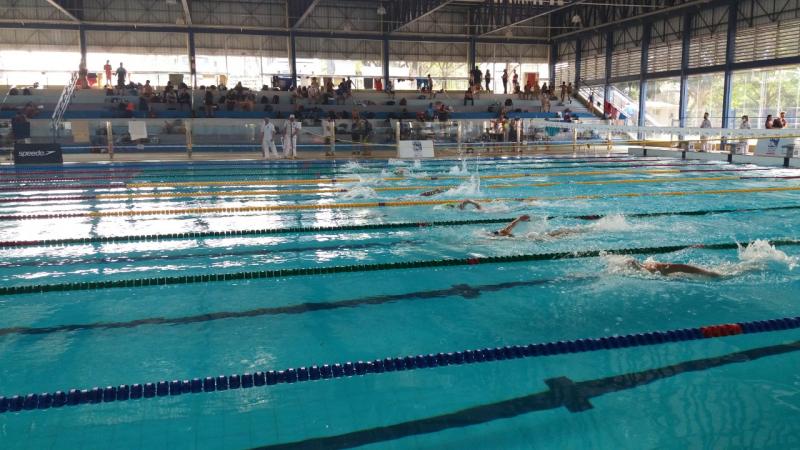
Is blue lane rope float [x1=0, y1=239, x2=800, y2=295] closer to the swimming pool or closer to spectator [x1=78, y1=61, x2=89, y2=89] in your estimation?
the swimming pool

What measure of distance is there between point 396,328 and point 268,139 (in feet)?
47.4

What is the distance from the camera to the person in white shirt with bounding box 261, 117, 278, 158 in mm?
17141

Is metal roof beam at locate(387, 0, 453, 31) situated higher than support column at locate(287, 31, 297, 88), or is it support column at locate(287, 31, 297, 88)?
metal roof beam at locate(387, 0, 453, 31)

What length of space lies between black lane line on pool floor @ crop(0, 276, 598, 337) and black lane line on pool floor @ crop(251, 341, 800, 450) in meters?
1.39

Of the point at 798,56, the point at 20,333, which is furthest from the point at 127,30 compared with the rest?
the point at 20,333

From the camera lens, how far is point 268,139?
17172mm

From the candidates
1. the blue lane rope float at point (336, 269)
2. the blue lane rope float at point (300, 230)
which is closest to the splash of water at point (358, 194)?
the blue lane rope float at point (300, 230)

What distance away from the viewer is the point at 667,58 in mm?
26000

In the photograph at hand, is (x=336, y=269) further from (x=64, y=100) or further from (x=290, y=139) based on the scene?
(x=64, y=100)

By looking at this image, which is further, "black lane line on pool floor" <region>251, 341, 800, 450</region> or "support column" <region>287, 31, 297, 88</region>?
"support column" <region>287, 31, 297, 88</region>

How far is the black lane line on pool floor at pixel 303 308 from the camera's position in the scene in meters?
3.50

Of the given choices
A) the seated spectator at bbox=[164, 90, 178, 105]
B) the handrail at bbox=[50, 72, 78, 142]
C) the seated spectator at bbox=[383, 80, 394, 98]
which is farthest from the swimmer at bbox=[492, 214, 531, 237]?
the seated spectator at bbox=[383, 80, 394, 98]

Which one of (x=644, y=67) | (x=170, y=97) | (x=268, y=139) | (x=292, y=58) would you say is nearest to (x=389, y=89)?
(x=292, y=58)

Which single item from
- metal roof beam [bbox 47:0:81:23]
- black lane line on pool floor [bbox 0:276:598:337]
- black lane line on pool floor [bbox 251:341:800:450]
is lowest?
black lane line on pool floor [bbox 251:341:800:450]
